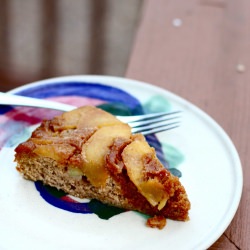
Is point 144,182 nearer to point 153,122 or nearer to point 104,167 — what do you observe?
point 104,167

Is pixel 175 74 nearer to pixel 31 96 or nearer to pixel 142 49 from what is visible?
pixel 142 49

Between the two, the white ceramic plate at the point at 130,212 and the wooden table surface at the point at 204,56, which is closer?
the white ceramic plate at the point at 130,212

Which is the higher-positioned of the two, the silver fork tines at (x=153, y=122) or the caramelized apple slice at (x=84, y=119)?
the caramelized apple slice at (x=84, y=119)

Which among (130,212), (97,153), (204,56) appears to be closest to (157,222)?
(130,212)

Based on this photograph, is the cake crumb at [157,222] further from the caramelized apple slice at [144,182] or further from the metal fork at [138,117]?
the metal fork at [138,117]

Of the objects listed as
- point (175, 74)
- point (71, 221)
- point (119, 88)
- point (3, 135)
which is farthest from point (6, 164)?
point (175, 74)

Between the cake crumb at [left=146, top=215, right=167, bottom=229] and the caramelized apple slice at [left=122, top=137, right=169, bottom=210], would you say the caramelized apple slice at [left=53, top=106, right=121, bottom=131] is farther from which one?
the cake crumb at [left=146, top=215, right=167, bottom=229]

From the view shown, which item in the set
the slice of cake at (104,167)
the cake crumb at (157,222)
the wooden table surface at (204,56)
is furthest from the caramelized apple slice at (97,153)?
the wooden table surface at (204,56)
